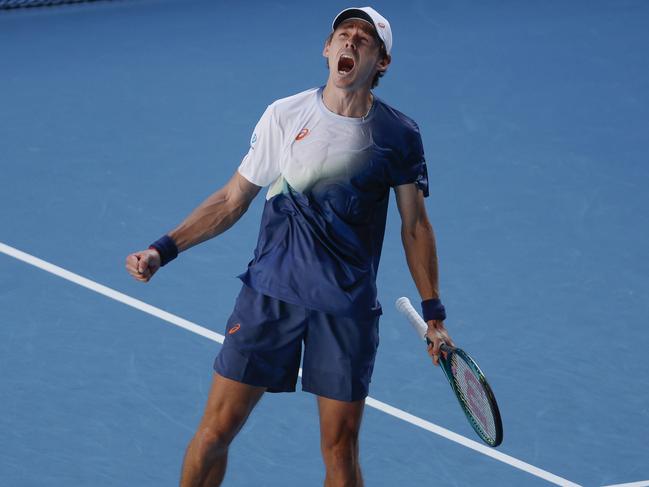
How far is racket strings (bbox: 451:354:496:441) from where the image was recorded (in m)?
5.04

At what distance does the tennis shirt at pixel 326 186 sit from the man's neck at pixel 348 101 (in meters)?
0.03

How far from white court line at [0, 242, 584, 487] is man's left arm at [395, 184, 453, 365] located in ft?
4.25

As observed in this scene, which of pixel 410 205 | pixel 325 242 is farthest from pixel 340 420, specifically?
pixel 410 205

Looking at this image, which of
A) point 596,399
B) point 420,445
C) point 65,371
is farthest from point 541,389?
point 65,371

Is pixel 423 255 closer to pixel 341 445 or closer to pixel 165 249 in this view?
pixel 341 445

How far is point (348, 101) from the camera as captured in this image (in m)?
5.15

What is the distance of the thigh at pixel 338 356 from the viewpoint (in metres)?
5.24

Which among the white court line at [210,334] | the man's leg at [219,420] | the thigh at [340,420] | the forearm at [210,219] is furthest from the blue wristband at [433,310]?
the white court line at [210,334]

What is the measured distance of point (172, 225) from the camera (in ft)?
27.7

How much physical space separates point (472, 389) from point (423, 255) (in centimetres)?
57

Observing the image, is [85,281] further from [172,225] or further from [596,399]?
[596,399]

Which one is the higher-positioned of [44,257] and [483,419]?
[44,257]

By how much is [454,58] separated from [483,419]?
6.50 metres

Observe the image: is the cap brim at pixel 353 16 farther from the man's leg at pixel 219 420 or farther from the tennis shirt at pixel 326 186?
the man's leg at pixel 219 420
